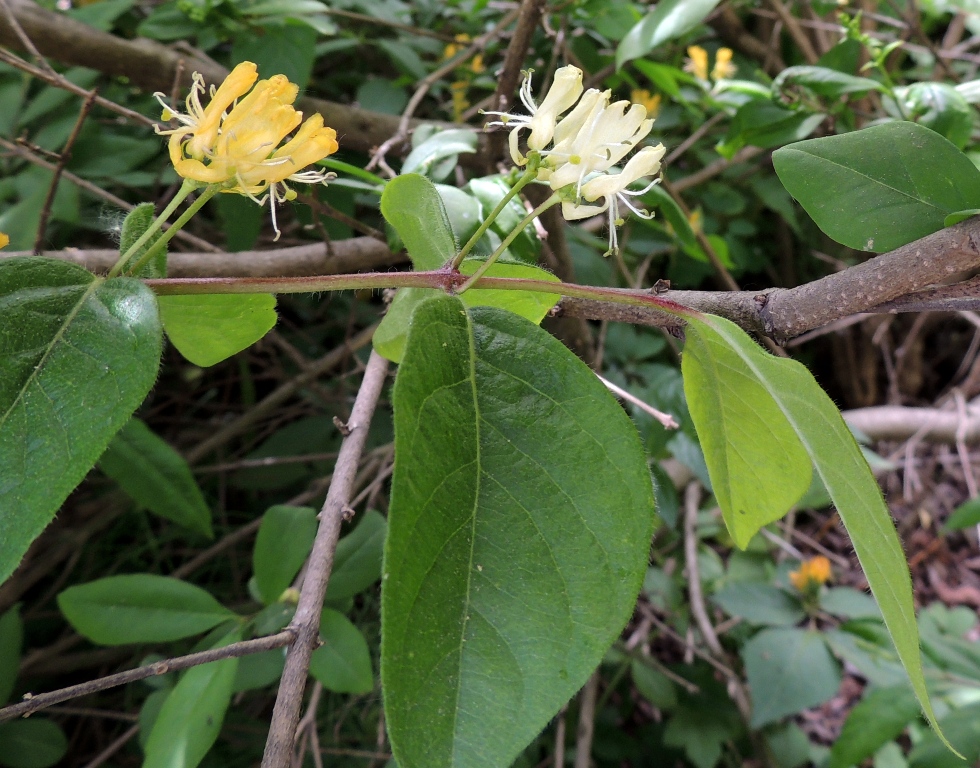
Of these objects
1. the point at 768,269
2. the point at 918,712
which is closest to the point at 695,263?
the point at 768,269

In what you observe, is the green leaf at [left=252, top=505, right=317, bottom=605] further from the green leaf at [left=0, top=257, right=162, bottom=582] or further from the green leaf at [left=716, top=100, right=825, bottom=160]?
the green leaf at [left=716, top=100, right=825, bottom=160]

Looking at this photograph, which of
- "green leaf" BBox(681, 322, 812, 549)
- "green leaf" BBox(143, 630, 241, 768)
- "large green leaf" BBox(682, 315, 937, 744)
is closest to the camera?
"large green leaf" BBox(682, 315, 937, 744)

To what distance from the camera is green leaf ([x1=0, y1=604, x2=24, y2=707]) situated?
0.81 metres

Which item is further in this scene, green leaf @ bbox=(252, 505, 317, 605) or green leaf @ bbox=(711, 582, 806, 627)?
green leaf @ bbox=(711, 582, 806, 627)

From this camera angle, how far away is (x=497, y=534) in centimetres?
32

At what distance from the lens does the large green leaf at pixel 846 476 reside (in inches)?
11.1

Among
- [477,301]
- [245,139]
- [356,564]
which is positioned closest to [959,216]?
[477,301]

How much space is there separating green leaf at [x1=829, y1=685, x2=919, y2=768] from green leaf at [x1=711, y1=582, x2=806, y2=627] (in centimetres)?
20

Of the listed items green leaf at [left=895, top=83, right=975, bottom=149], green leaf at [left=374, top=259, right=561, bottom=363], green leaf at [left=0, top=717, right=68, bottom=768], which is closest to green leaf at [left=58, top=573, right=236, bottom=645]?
green leaf at [left=0, top=717, right=68, bottom=768]

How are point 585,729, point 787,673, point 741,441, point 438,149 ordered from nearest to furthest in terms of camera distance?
point 741,441
point 438,149
point 585,729
point 787,673

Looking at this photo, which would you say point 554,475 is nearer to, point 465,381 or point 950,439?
point 465,381

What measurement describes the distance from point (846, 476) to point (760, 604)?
1021 millimetres

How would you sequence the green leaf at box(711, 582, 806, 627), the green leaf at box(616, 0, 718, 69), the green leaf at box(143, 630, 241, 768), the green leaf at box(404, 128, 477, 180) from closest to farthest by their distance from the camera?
the green leaf at box(143, 630, 241, 768), the green leaf at box(404, 128, 477, 180), the green leaf at box(616, 0, 718, 69), the green leaf at box(711, 582, 806, 627)

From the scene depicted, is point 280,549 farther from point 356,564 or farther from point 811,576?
point 811,576
